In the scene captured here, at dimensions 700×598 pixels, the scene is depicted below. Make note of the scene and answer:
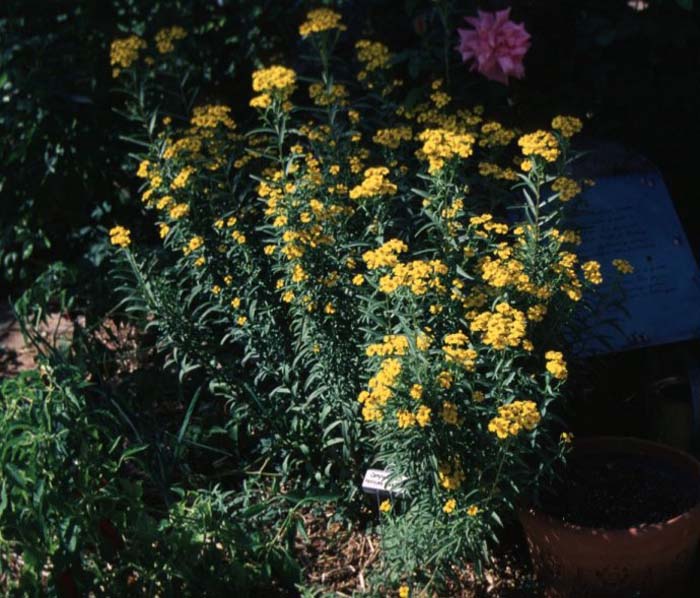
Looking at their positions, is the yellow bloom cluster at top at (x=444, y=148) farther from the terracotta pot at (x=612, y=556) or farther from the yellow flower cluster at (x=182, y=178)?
the terracotta pot at (x=612, y=556)

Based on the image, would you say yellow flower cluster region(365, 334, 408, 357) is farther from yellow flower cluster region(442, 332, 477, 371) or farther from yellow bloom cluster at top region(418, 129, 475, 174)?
yellow bloom cluster at top region(418, 129, 475, 174)

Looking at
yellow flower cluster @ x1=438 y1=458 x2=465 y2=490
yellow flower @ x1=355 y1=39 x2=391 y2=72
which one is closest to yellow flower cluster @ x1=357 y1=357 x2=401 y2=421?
yellow flower cluster @ x1=438 y1=458 x2=465 y2=490

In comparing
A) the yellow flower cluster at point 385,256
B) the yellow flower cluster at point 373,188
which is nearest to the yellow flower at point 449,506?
the yellow flower cluster at point 385,256

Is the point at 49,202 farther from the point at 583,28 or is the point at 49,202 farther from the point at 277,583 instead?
the point at 583,28

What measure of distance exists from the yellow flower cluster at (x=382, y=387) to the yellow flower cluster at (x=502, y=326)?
0.81 ft

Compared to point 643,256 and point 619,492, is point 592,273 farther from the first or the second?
point 643,256

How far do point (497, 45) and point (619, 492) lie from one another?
1.65 m

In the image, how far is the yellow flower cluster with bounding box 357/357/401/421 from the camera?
8.32ft

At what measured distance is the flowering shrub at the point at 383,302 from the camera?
268cm

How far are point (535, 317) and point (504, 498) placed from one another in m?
0.50

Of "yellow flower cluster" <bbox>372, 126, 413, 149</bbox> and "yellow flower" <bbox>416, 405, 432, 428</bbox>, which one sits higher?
"yellow flower cluster" <bbox>372, 126, 413, 149</bbox>

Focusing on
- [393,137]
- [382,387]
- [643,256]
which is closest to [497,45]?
[393,137]

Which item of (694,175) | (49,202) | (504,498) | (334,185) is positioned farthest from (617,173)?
(49,202)

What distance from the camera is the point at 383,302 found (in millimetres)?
2863
